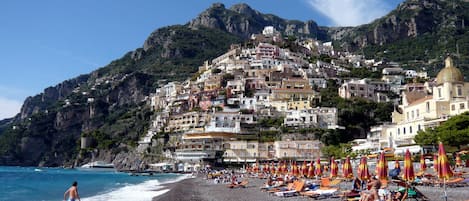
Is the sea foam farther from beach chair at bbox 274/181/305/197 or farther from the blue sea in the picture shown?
beach chair at bbox 274/181/305/197

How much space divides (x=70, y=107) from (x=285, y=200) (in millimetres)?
145679

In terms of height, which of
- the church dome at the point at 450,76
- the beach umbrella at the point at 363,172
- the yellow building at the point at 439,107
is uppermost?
the church dome at the point at 450,76

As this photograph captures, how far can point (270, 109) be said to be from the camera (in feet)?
295

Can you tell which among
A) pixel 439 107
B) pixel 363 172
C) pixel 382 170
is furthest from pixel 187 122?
pixel 382 170

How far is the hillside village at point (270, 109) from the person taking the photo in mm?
66812

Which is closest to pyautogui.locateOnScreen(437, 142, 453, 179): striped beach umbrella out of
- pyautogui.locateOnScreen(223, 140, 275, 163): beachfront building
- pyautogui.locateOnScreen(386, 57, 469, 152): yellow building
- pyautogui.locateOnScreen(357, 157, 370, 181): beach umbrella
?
pyautogui.locateOnScreen(357, 157, 370, 181): beach umbrella

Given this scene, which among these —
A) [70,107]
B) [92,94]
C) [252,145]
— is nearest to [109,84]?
[92,94]

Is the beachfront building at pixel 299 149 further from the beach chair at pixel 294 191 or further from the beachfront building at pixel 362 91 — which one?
the beach chair at pixel 294 191

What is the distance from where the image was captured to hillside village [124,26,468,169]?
66812mm

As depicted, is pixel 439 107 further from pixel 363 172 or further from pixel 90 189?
pixel 90 189

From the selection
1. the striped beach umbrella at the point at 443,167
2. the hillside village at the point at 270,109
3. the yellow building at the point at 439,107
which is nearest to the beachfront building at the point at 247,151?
the hillside village at the point at 270,109

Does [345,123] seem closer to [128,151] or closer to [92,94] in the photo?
[128,151]

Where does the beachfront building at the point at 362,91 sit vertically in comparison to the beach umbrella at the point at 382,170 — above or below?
above

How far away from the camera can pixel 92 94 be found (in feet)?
563
